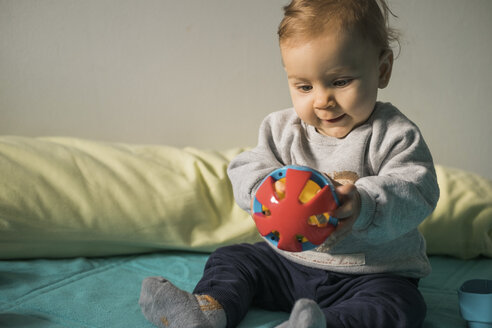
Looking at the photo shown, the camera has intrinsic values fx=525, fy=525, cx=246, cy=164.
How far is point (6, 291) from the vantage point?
97 centimetres

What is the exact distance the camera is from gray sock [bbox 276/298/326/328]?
0.70 meters

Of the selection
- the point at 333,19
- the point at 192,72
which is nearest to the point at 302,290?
the point at 333,19

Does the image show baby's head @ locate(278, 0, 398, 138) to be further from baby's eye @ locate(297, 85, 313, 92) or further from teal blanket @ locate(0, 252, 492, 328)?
teal blanket @ locate(0, 252, 492, 328)

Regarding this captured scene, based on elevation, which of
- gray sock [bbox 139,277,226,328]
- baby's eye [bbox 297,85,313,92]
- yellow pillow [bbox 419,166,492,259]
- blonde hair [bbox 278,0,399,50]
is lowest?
yellow pillow [bbox 419,166,492,259]

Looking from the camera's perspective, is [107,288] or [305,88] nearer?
[305,88]

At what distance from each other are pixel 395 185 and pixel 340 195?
0.38ft

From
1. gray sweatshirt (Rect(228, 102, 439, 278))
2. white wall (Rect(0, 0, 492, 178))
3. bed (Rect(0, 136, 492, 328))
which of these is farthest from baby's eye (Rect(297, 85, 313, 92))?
white wall (Rect(0, 0, 492, 178))

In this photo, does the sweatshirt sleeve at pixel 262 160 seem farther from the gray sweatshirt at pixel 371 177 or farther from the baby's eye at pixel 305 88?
the baby's eye at pixel 305 88

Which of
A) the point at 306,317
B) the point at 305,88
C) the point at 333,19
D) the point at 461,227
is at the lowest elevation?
the point at 461,227

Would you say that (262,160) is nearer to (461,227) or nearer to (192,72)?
(461,227)

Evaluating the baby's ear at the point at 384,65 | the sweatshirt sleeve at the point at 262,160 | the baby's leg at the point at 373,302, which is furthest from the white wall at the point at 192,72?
the baby's leg at the point at 373,302

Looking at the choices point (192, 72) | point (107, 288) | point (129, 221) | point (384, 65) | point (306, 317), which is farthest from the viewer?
point (192, 72)

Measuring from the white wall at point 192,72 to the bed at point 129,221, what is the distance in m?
0.27

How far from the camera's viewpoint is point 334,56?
818 mm
